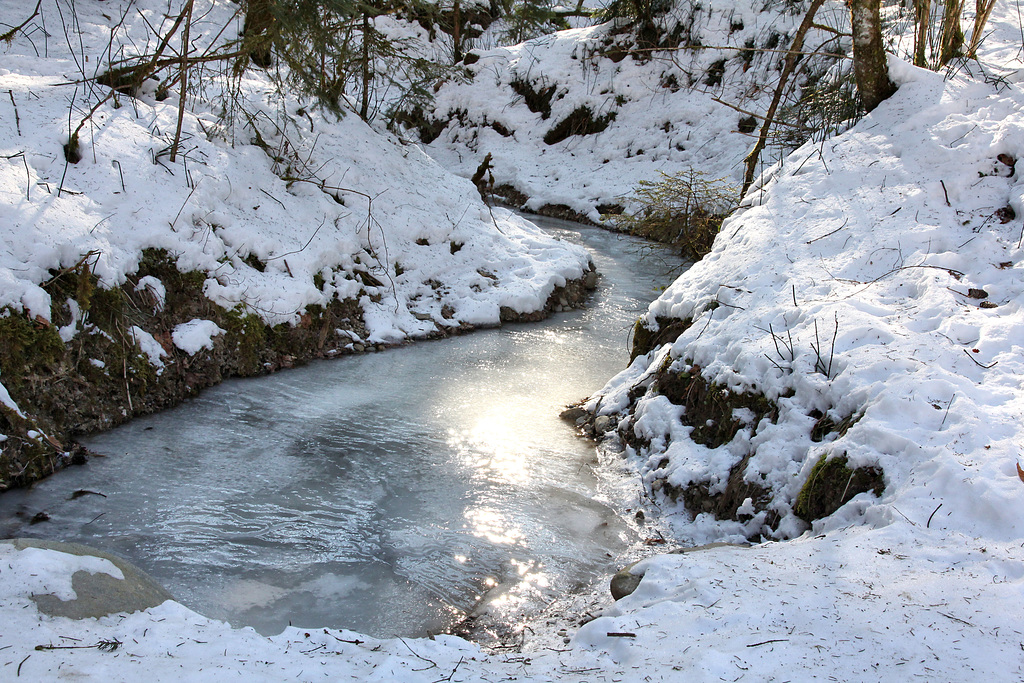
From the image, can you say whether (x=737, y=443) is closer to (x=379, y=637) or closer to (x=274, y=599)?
(x=379, y=637)

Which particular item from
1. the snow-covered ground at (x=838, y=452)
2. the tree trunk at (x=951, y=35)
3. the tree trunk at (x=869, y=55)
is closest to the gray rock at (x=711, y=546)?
the snow-covered ground at (x=838, y=452)

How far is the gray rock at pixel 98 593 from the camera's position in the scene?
2500 millimetres

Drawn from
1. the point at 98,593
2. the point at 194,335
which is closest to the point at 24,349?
the point at 194,335

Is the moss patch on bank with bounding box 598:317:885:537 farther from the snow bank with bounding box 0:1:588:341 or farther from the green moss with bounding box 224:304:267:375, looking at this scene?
the snow bank with bounding box 0:1:588:341

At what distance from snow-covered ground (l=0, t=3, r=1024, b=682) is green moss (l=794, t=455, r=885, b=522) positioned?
2.5 inches

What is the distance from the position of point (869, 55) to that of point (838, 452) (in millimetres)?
4378

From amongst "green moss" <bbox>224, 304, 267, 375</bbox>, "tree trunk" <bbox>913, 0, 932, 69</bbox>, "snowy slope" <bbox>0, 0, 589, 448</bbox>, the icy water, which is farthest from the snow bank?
"tree trunk" <bbox>913, 0, 932, 69</bbox>

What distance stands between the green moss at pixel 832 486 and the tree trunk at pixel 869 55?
4.28m

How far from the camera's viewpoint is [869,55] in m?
6.07

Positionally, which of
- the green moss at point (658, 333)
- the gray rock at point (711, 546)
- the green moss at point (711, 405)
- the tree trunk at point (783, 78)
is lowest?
the gray rock at point (711, 546)

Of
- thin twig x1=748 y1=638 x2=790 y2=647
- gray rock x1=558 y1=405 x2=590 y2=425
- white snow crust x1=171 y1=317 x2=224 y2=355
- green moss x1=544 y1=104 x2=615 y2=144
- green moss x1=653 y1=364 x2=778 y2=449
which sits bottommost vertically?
gray rock x1=558 y1=405 x2=590 y2=425

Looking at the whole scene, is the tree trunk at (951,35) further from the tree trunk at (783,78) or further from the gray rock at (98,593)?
the gray rock at (98,593)

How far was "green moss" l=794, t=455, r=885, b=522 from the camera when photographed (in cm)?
339

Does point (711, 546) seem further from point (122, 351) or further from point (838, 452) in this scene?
point (122, 351)
